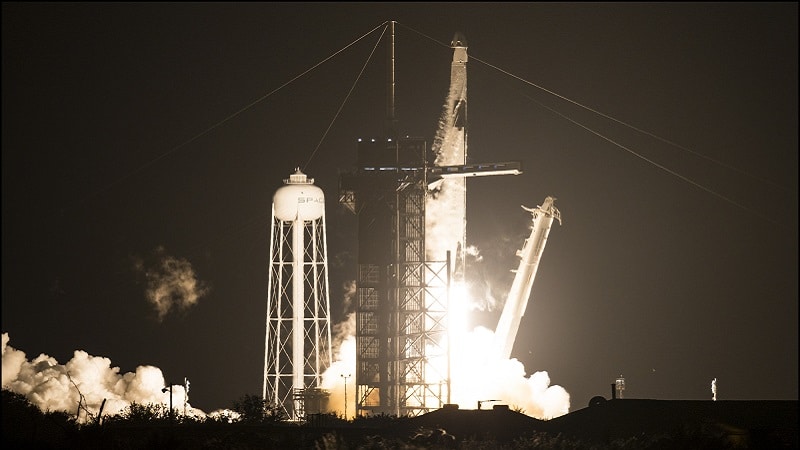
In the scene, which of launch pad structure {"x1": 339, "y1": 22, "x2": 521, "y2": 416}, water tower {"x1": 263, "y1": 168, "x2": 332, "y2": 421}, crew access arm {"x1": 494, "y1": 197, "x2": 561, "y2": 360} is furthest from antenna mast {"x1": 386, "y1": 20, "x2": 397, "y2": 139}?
crew access arm {"x1": 494, "y1": 197, "x2": 561, "y2": 360}

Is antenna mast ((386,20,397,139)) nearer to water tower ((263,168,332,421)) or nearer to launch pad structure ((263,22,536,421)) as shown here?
launch pad structure ((263,22,536,421))

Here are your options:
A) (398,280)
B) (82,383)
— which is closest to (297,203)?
(398,280)

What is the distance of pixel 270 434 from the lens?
10662cm

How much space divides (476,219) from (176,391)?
96.3 ft

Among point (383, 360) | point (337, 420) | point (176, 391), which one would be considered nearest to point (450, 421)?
point (337, 420)

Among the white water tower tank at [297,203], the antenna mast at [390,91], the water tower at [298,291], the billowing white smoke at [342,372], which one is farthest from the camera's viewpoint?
the antenna mast at [390,91]

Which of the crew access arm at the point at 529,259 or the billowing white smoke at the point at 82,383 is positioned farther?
the crew access arm at the point at 529,259

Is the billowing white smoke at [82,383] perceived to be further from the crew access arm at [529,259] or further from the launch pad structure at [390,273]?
the crew access arm at [529,259]

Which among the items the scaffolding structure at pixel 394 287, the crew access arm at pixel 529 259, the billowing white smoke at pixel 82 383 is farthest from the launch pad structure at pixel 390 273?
the billowing white smoke at pixel 82 383

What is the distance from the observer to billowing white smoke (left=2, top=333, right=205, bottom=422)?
133375 millimetres

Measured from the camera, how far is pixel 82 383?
13875 centimetres

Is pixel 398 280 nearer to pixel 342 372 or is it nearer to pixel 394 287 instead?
pixel 394 287

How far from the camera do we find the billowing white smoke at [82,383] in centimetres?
13338

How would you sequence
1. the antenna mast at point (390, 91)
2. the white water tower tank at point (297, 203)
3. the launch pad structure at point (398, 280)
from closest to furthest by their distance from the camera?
the launch pad structure at point (398, 280) → the white water tower tank at point (297, 203) → the antenna mast at point (390, 91)
